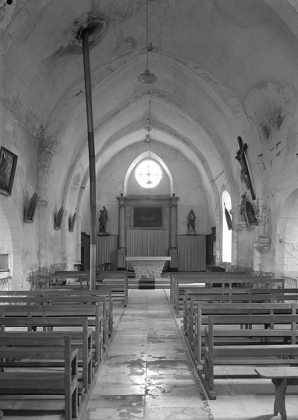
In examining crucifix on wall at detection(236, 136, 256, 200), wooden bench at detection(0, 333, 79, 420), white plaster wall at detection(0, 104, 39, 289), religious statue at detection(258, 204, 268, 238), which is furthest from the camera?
crucifix on wall at detection(236, 136, 256, 200)

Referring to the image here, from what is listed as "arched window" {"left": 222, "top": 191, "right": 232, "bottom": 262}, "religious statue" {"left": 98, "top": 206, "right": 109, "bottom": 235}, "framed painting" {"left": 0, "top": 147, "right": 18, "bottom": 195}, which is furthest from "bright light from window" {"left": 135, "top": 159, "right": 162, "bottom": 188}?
"framed painting" {"left": 0, "top": 147, "right": 18, "bottom": 195}

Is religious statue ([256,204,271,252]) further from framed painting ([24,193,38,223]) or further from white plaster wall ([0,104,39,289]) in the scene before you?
white plaster wall ([0,104,39,289])

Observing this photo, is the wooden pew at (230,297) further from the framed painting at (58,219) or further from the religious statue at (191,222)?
the religious statue at (191,222)

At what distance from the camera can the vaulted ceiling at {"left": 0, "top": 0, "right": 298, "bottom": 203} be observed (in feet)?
32.1

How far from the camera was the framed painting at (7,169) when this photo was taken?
33.8 ft

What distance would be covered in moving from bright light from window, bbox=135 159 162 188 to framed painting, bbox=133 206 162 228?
1.34 metres

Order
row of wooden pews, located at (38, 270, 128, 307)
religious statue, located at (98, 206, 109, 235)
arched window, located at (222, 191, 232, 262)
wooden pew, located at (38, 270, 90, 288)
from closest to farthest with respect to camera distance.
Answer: row of wooden pews, located at (38, 270, 128, 307) → wooden pew, located at (38, 270, 90, 288) → arched window, located at (222, 191, 232, 262) → religious statue, located at (98, 206, 109, 235)

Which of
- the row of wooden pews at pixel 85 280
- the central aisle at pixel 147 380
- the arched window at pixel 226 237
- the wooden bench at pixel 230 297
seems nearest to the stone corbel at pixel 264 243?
the wooden bench at pixel 230 297

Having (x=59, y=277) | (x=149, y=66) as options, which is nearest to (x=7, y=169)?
(x=59, y=277)

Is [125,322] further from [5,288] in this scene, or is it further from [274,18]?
[274,18]

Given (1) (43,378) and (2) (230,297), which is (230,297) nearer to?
(2) (230,297)

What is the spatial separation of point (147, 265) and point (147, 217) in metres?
7.52

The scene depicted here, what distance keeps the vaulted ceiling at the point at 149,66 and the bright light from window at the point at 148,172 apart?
6429 mm

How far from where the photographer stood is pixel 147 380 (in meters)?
5.49
